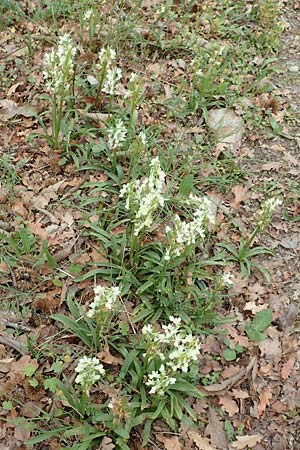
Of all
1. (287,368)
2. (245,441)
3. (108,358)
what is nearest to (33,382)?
(108,358)

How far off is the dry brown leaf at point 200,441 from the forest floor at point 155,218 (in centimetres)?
1

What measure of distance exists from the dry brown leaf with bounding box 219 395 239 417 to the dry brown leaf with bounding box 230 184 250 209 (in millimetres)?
1507

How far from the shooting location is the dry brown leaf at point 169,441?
2949mm

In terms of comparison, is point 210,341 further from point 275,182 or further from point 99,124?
point 99,124

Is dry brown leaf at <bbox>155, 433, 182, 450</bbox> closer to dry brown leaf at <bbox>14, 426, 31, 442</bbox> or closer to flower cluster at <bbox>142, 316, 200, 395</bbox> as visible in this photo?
flower cluster at <bbox>142, 316, 200, 395</bbox>

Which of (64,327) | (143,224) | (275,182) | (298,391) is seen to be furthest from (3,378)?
(275,182)

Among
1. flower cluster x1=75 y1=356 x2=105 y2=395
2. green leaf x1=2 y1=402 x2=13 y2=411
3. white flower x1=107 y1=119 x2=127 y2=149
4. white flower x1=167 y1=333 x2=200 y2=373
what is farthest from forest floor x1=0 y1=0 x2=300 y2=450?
Answer: white flower x1=167 y1=333 x2=200 y2=373

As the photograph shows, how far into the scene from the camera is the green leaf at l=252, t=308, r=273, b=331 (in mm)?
3508

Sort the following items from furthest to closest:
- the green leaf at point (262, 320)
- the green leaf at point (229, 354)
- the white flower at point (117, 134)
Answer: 1. the white flower at point (117, 134)
2. the green leaf at point (262, 320)
3. the green leaf at point (229, 354)

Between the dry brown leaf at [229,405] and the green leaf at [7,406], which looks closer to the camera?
the green leaf at [7,406]

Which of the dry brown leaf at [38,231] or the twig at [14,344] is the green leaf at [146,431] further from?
the dry brown leaf at [38,231]

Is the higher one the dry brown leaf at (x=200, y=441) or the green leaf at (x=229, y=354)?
the green leaf at (x=229, y=354)

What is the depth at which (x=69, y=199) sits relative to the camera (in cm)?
382

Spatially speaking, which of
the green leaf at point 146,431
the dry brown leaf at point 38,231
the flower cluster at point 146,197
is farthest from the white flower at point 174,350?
the dry brown leaf at point 38,231
